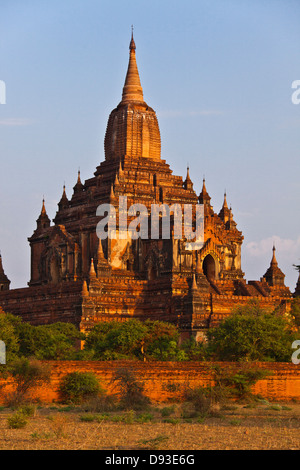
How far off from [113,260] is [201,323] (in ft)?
24.6

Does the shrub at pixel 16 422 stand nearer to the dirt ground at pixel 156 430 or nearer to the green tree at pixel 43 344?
the dirt ground at pixel 156 430

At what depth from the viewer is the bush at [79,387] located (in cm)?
3109

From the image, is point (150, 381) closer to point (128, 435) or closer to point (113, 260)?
point (128, 435)

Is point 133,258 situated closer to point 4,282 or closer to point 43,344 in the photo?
point 4,282

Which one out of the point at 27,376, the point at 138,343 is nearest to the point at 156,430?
the point at 27,376

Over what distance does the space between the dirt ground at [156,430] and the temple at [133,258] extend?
18.0 metres

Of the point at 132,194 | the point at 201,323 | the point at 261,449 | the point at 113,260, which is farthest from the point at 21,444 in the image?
the point at 132,194

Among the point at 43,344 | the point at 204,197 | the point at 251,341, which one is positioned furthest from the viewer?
the point at 204,197

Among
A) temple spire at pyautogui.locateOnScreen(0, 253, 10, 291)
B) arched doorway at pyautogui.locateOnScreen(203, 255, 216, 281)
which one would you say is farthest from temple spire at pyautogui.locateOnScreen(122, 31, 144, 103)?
temple spire at pyautogui.locateOnScreen(0, 253, 10, 291)

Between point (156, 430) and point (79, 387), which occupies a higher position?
point (79, 387)

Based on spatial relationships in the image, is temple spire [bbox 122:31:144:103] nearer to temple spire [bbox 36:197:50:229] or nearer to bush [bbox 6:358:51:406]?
temple spire [bbox 36:197:50:229]

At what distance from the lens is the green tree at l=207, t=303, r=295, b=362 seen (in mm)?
36875

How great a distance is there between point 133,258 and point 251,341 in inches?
664

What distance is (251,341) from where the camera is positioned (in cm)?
3700
